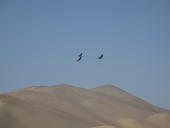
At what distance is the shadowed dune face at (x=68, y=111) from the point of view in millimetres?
24719

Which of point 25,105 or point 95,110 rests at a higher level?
point 95,110

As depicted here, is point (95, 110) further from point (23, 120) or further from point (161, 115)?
point (23, 120)

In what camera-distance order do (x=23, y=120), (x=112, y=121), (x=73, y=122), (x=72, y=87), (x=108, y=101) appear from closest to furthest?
(x=23, y=120), (x=73, y=122), (x=112, y=121), (x=108, y=101), (x=72, y=87)

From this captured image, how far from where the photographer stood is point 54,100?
35.0 meters

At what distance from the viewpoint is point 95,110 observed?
35844 millimetres

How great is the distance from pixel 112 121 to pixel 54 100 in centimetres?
770

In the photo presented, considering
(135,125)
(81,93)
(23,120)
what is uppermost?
(81,93)

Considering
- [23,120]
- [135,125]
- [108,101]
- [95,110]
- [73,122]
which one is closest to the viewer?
[23,120]

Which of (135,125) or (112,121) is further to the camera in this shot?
(112,121)

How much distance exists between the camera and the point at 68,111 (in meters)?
31.9

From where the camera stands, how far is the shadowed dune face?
24.7 m

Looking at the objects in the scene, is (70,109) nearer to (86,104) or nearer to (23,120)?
(86,104)

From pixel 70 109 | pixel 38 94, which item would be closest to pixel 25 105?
pixel 70 109

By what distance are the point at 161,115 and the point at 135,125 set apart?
737 cm
